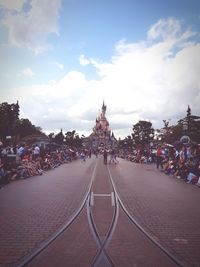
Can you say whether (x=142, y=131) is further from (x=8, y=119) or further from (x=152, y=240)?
(x=152, y=240)

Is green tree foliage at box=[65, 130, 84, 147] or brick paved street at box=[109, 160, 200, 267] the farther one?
green tree foliage at box=[65, 130, 84, 147]

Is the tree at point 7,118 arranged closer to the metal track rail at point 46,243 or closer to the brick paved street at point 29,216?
the brick paved street at point 29,216

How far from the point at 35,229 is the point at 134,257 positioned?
2.53 meters

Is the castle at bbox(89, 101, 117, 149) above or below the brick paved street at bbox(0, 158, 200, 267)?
above

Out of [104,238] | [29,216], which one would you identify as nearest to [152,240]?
[104,238]

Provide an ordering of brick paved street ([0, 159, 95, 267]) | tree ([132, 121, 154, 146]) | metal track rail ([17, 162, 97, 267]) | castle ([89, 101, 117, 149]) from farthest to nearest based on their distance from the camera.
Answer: castle ([89, 101, 117, 149])
tree ([132, 121, 154, 146])
brick paved street ([0, 159, 95, 267])
metal track rail ([17, 162, 97, 267])

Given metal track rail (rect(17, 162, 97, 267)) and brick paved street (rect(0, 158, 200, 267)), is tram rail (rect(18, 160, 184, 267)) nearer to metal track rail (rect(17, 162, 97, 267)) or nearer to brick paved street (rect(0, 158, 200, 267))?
metal track rail (rect(17, 162, 97, 267))

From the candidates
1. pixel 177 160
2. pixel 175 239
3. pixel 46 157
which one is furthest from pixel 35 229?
pixel 46 157

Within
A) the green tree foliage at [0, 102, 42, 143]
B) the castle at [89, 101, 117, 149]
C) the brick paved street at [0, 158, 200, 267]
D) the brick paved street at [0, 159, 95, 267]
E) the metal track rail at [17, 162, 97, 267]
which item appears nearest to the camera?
the metal track rail at [17, 162, 97, 267]

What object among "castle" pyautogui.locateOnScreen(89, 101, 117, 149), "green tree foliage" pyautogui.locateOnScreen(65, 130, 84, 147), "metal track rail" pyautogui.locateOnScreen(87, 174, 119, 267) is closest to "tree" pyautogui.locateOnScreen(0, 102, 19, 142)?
"green tree foliage" pyautogui.locateOnScreen(65, 130, 84, 147)

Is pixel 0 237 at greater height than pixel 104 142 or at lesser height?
lesser

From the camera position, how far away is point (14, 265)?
15.5 feet

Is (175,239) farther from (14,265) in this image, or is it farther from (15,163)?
(15,163)

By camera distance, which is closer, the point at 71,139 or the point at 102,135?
the point at 71,139
